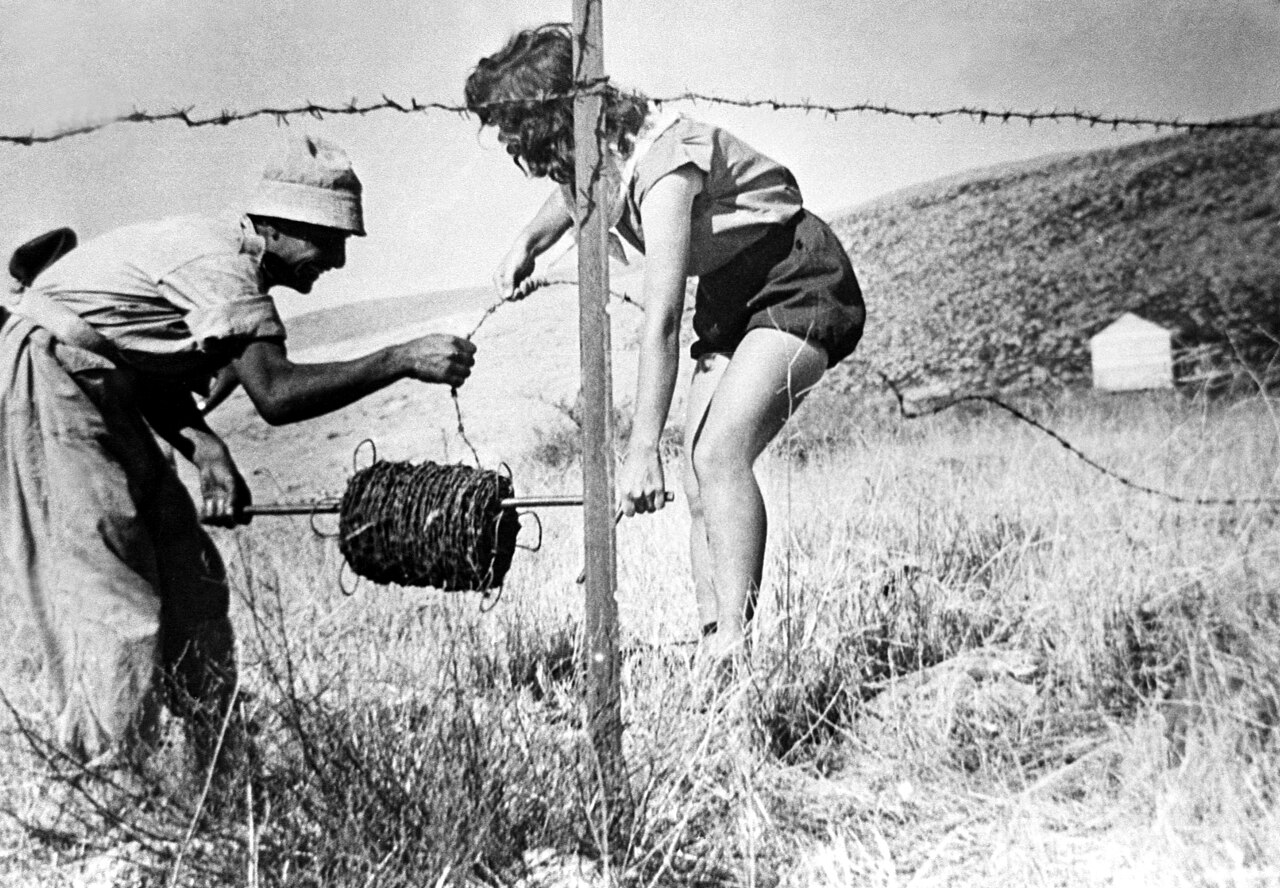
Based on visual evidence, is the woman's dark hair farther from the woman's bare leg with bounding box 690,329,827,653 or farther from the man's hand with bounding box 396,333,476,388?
the woman's bare leg with bounding box 690,329,827,653

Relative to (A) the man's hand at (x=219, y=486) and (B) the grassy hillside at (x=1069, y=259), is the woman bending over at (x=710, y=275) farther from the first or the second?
(A) the man's hand at (x=219, y=486)

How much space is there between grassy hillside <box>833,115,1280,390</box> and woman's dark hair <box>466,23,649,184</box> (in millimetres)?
1128

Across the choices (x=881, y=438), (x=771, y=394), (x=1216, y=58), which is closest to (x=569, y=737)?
(x=771, y=394)

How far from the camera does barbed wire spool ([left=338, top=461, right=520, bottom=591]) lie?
3342 millimetres

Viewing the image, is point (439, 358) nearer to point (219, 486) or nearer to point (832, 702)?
point (219, 486)

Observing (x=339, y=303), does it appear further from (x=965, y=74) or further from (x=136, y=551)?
(x=965, y=74)

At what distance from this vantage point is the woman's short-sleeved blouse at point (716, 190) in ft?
11.9

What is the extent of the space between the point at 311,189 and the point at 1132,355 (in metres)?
3.16

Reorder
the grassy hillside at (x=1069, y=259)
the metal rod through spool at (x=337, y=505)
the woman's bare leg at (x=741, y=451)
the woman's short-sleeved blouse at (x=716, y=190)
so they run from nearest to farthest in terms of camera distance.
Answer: the metal rod through spool at (x=337, y=505)
the woman's short-sleeved blouse at (x=716, y=190)
the woman's bare leg at (x=741, y=451)
the grassy hillside at (x=1069, y=259)

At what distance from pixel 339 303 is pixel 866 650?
2380 mm

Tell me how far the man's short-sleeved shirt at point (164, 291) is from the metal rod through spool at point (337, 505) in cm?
52

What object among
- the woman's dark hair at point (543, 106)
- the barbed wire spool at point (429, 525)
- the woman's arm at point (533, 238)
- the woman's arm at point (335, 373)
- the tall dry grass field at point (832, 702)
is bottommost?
the tall dry grass field at point (832, 702)

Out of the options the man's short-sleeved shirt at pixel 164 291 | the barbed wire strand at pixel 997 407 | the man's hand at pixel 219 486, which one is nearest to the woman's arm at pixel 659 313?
the barbed wire strand at pixel 997 407

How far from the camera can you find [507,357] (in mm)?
4578
